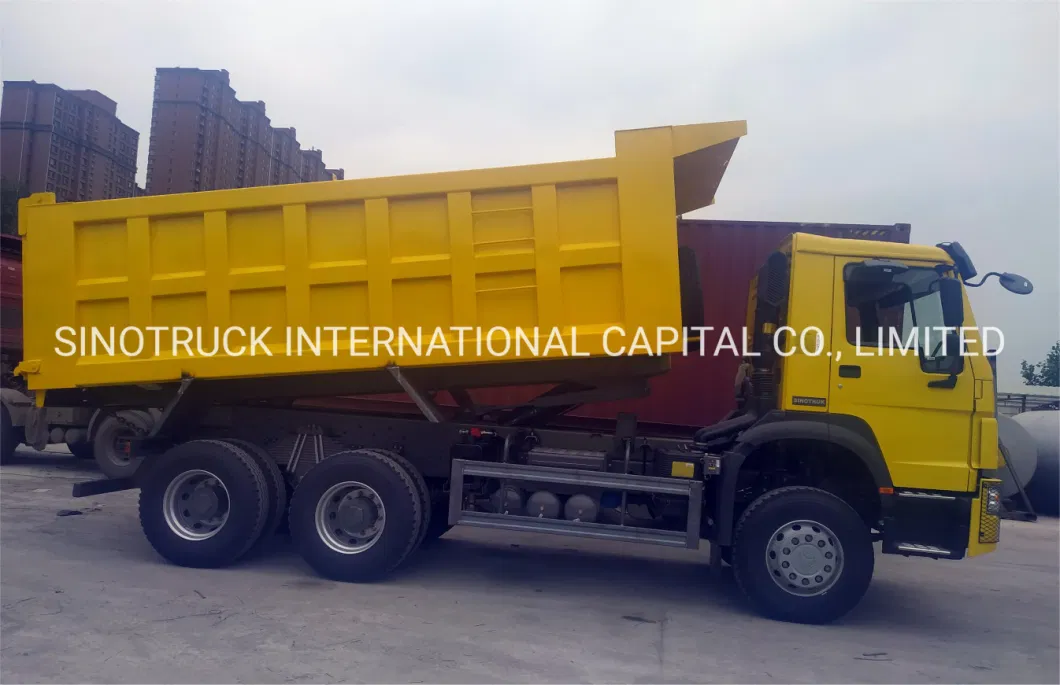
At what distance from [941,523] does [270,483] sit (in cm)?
494

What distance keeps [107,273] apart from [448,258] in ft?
9.00

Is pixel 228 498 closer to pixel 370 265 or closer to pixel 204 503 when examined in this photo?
pixel 204 503

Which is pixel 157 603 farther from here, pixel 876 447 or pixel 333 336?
pixel 876 447

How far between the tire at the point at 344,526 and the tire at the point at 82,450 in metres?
6.76

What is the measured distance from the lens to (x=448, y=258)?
5258 mm

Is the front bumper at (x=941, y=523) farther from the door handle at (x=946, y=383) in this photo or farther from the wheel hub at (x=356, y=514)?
the wheel hub at (x=356, y=514)

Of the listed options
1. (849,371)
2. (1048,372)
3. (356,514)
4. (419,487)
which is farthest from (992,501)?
(1048,372)

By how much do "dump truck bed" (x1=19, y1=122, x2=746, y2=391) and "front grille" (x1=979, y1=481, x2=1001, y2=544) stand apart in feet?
7.24

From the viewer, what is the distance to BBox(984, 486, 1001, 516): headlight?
15.8ft

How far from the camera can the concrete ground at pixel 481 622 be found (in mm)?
3994

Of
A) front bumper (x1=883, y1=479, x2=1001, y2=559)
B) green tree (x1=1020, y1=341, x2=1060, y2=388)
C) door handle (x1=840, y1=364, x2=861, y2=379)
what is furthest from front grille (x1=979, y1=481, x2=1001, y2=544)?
green tree (x1=1020, y1=341, x2=1060, y2=388)

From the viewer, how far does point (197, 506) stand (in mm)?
5852

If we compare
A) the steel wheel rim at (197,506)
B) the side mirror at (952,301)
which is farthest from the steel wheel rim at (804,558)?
the steel wheel rim at (197,506)

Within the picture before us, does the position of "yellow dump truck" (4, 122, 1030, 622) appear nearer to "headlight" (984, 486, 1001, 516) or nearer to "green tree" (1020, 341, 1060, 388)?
"headlight" (984, 486, 1001, 516)
